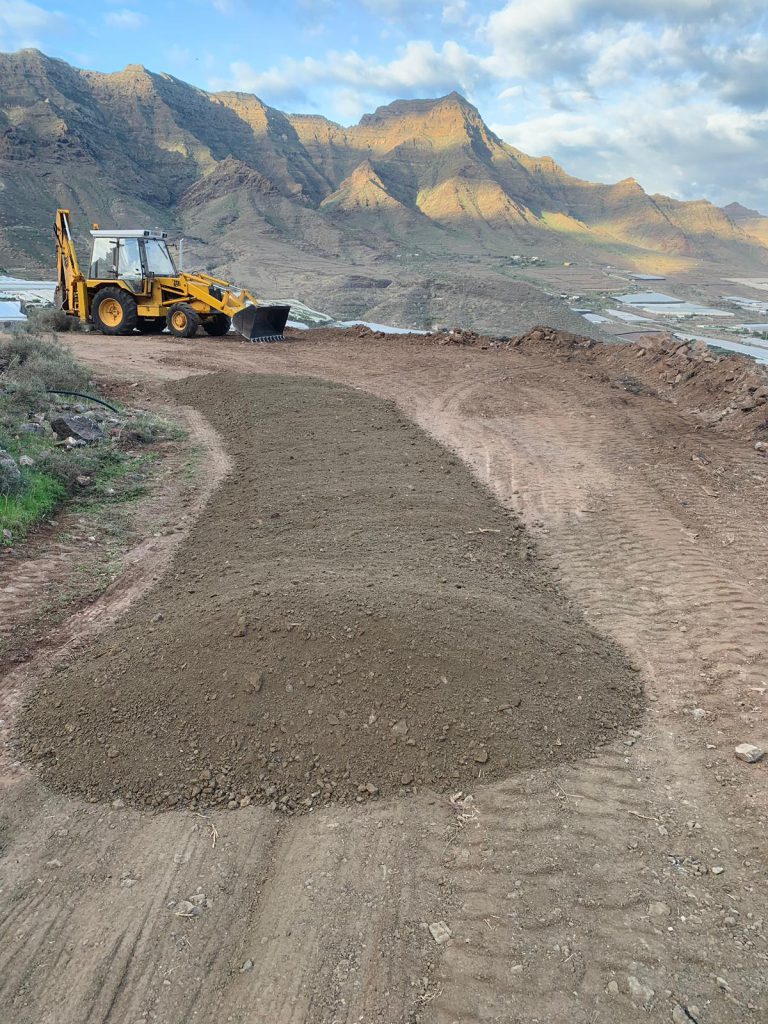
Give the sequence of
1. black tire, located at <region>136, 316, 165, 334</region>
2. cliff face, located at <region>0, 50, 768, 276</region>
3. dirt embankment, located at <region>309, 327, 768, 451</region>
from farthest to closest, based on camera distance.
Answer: cliff face, located at <region>0, 50, 768, 276</region> < black tire, located at <region>136, 316, 165, 334</region> < dirt embankment, located at <region>309, 327, 768, 451</region>

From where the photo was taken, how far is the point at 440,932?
2.69 meters

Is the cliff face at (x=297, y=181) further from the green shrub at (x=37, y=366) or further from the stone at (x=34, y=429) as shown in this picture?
the stone at (x=34, y=429)

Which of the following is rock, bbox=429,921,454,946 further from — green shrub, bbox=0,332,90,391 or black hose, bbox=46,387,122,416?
green shrub, bbox=0,332,90,391

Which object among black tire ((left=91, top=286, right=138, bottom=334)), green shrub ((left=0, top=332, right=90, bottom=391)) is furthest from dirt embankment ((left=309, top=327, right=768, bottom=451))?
green shrub ((left=0, top=332, right=90, bottom=391))

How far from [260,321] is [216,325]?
124cm

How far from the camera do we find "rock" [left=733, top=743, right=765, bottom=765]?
12.0 feet

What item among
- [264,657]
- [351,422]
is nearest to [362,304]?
[351,422]

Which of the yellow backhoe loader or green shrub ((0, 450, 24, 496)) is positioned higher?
the yellow backhoe loader

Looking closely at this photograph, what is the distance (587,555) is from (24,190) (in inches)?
2364

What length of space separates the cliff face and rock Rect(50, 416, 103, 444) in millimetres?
39916

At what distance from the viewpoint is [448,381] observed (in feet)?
40.2

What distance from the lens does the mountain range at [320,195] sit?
4903 cm

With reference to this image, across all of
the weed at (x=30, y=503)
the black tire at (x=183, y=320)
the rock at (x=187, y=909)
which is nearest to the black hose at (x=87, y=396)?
the weed at (x=30, y=503)

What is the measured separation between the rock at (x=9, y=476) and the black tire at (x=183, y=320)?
34.0 ft
